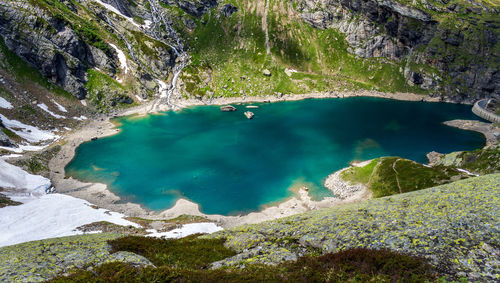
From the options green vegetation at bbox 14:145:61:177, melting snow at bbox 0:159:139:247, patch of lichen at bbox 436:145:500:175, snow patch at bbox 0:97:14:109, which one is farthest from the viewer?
snow patch at bbox 0:97:14:109

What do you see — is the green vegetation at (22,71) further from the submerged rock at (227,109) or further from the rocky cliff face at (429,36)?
the rocky cliff face at (429,36)

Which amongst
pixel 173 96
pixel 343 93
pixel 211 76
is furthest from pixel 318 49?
pixel 173 96

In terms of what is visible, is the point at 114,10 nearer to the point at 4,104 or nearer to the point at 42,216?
the point at 4,104

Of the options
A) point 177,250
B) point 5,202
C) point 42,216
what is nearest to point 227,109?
point 42,216

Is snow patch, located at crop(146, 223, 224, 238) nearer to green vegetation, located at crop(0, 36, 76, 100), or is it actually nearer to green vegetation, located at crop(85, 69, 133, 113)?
green vegetation, located at crop(85, 69, 133, 113)

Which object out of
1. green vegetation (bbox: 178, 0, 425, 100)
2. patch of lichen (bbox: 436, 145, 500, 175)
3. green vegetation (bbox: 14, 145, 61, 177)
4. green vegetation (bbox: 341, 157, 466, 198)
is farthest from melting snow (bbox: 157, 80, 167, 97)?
patch of lichen (bbox: 436, 145, 500, 175)

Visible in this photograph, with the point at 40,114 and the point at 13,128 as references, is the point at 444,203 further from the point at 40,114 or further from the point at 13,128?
the point at 40,114

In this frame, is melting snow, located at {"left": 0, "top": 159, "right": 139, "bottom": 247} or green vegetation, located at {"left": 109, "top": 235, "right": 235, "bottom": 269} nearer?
green vegetation, located at {"left": 109, "top": 235, "right": 235, "bottom": 269}

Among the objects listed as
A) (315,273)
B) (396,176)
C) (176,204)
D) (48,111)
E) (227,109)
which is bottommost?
(176,204)
